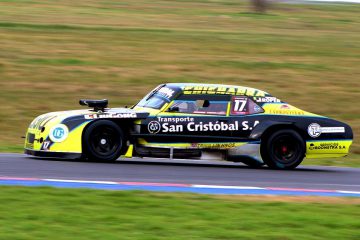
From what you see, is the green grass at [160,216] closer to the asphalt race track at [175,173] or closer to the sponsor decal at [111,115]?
the asphalt race track at [175,173]

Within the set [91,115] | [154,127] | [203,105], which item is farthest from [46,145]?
[203,105]

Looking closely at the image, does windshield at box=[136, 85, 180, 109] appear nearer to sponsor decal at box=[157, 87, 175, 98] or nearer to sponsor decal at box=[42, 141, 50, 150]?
sponsor decal at box=[157, 87, 175, 98]

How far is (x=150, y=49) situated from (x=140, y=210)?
65.5ft

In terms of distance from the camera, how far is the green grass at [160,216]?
750 centimetres

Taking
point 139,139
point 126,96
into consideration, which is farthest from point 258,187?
point 126,96

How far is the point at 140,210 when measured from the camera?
8.73 m

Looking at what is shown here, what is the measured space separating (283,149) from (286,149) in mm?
58

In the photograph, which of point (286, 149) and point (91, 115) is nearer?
point (91, 115)

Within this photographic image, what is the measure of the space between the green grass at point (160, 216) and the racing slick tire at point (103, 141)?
2970mm

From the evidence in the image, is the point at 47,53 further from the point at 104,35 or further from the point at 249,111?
the point at 249,111

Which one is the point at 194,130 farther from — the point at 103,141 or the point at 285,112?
the point at 285,112

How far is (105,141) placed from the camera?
42.7 ft

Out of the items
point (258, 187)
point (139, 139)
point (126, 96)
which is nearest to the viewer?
point (258, 187)

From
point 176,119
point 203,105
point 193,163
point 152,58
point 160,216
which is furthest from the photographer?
point 152,58
